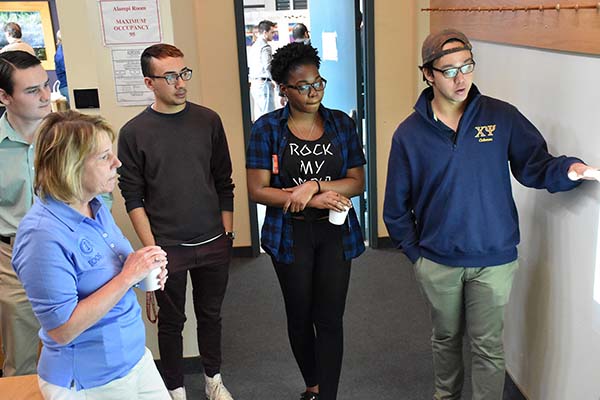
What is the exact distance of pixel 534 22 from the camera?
6.51 feet

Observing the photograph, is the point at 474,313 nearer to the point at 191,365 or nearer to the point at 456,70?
the point at 456,70

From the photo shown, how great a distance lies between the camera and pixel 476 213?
1992mm

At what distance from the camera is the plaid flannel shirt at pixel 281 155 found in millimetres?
2223

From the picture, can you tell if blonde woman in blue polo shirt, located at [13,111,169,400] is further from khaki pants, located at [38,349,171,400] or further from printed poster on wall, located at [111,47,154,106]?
printed poster on wall, located at [111,47,154,106]

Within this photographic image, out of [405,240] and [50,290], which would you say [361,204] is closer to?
[405,240]

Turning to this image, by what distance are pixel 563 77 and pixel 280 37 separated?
626cm

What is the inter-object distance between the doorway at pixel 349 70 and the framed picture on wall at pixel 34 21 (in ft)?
14.7

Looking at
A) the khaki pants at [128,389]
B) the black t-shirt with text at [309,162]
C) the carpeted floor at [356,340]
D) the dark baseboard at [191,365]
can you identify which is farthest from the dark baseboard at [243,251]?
→ the khaki pants at [128,389]

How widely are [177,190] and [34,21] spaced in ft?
22.7

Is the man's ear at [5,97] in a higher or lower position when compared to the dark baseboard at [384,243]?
higher

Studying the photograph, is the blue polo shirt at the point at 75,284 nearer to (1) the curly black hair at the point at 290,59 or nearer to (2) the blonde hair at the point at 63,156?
(2) the blonde hair at the point at 63,156

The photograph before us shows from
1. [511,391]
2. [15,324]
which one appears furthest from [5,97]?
[511,391]

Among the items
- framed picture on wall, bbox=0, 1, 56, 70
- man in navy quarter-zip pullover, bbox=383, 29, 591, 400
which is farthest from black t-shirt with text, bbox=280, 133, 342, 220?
framed picture on wall, bbox=0, 1, 56, 70

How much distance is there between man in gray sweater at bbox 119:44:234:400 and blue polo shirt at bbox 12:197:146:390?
2.18 feet
